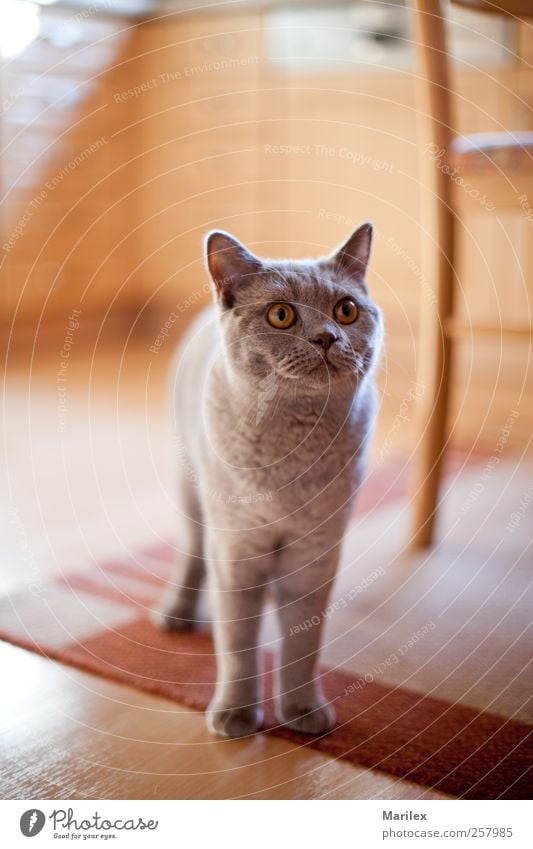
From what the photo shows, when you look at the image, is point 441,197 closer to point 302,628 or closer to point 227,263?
point 227,263

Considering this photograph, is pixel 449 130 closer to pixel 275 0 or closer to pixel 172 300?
pixel 172 300

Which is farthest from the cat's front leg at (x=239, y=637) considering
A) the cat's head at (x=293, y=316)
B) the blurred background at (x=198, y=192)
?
the blurred background at (x=198, y=192)

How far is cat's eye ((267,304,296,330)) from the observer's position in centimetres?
93

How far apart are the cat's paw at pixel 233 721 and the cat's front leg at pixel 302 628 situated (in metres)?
0.04

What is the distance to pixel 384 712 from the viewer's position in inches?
41.2

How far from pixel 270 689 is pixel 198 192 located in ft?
6.22

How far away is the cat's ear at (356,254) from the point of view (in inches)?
38.4

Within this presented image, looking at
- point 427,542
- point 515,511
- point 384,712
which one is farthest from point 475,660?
point 515,511

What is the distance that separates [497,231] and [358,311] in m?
1.87

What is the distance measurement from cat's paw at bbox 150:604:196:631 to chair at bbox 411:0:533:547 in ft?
1.67

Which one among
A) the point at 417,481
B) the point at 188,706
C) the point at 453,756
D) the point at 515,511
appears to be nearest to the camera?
the point at 453,756

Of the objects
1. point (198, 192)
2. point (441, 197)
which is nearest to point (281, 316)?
point (441, 197)

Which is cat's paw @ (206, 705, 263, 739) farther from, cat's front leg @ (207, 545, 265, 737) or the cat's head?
the cat's head

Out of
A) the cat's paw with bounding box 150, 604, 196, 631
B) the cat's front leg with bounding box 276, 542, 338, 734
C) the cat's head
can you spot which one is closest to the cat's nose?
the cat's head
